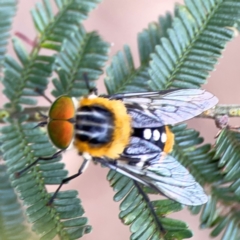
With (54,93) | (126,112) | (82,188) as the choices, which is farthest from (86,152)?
(82,188)

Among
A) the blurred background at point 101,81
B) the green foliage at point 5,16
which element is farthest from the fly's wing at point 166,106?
the blurred background at point 101,81

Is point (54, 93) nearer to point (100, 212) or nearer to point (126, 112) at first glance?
point (126, 112)

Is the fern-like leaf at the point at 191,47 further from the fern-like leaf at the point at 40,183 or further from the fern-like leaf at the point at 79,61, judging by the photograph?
the fern-like leaf at the point at 40,183

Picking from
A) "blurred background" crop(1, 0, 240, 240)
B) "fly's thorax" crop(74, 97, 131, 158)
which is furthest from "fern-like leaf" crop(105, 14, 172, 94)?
"blurred background" crop(1, 0, 240, 240)

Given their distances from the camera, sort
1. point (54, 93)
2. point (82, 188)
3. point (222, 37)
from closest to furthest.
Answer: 1. point (222, 37)
2. point (54, 93)
3. point (82, 188)

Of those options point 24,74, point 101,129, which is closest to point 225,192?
point 101,129

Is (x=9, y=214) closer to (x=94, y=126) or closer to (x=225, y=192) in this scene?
(x=94, y=126)

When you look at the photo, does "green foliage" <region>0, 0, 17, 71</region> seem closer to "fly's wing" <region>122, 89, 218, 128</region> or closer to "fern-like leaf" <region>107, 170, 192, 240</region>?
"fly's wing" <region>122, 89, 218, 128</region>
